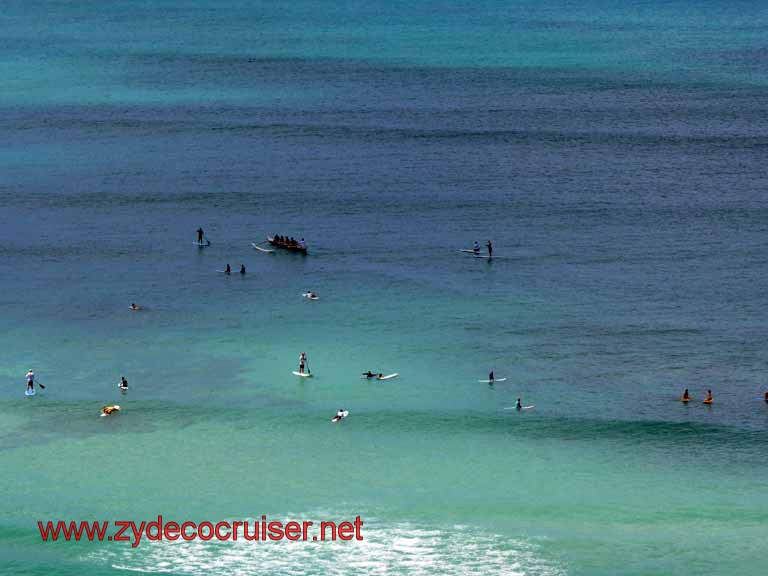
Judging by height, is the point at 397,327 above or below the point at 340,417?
above

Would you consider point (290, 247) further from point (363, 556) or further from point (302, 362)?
point (363, 556)

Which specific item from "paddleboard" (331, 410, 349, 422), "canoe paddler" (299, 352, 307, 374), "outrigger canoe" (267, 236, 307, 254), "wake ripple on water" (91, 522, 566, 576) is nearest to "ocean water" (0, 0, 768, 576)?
"wake ripple on water" (91, 522, 566, 576)

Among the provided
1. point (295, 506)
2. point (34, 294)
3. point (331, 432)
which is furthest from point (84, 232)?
point (295, 506)

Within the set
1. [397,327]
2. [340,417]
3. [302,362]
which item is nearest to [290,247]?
[397,327]

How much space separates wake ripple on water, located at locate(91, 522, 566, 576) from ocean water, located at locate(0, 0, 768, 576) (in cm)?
21

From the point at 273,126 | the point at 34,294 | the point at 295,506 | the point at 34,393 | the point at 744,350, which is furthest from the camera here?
the point at 273,126

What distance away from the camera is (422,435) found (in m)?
85.2

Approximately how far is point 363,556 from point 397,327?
34.1 metres

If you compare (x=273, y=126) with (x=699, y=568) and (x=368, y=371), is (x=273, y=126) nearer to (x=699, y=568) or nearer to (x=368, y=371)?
(x=368, y=371)

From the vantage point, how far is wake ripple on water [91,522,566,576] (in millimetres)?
69438

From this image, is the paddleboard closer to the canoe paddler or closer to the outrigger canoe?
the canoe paddler

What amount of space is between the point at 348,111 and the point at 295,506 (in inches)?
3947

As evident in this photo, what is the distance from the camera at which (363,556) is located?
232 feet

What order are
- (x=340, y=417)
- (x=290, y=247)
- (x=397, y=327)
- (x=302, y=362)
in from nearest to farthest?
(x=340, y=417)
(x=302, y=362)
(x=397, y=327)
(x=290, y=247)
